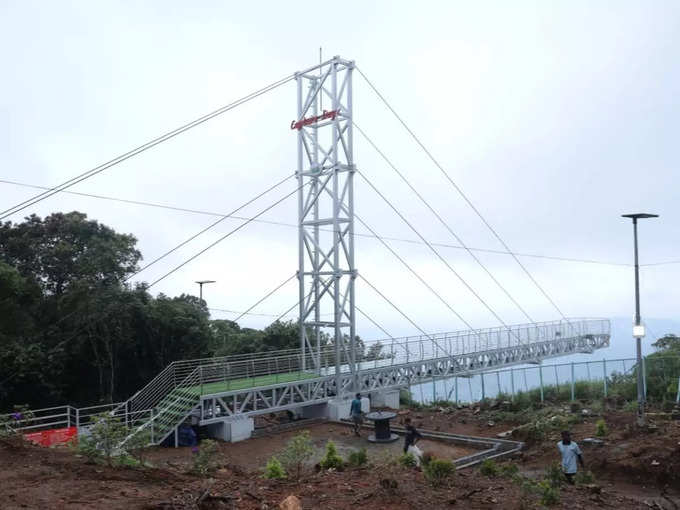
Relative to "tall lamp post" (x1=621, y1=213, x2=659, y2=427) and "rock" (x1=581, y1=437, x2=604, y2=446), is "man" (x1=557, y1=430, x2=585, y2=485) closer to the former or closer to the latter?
"rock" (x1=581, y1=437, x2=604, y2=446)

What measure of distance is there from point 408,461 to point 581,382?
15072 millimetres

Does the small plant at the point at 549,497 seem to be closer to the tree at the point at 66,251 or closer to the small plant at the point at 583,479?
the small plant at the point at 583,479

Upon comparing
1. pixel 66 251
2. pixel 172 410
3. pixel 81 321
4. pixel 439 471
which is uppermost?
pixel 66 251

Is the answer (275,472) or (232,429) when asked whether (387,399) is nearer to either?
(232,429)

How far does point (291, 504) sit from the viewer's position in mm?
7074

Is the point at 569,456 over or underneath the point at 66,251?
underneath

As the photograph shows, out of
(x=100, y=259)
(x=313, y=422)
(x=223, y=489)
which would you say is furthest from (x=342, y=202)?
(x=223, y=489)

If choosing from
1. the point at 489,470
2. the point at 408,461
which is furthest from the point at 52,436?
the point at 489,470

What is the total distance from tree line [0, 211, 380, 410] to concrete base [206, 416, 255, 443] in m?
6.77

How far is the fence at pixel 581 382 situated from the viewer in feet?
72.5

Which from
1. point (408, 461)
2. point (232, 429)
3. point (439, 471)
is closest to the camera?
point (439, 471)

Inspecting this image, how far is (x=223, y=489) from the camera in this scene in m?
7.98

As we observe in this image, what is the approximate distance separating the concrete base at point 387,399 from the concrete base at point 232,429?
786 cm

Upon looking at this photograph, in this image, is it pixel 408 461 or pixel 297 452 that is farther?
pixel 408 461
